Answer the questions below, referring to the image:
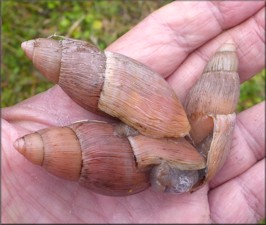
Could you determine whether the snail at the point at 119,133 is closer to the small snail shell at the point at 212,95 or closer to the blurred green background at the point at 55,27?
the small snail shell at the point at 212,95

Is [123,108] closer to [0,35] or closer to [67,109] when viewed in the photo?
[67,109]

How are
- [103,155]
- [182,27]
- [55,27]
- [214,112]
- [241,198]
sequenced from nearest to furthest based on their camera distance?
1. [103,155]
2. [214,112]
3. [241,198]
4. [182,27]
5. [55,27]

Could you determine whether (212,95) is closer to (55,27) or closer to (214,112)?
(214,112)

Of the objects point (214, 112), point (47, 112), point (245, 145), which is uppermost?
point (214, 112)

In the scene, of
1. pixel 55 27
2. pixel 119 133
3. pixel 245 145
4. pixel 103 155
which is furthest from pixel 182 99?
pixel 55 27

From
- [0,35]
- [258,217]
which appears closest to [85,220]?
[258,217]

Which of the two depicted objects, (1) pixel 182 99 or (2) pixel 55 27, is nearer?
(1) pixel 182 99

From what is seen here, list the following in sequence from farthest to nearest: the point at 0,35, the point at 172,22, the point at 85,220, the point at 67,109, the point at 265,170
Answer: the point at 0,35 → the point at 172,22 → the point at 265,170 → the point at 67,109 → the point at 85,220

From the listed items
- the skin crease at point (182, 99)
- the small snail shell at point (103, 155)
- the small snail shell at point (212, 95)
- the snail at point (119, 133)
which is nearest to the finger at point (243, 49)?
the skin crease at point (182, 99)

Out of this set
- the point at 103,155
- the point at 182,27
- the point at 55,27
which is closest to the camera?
the point at 103,155
